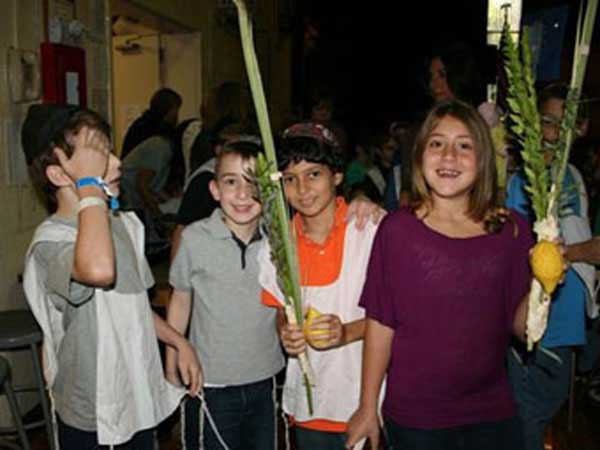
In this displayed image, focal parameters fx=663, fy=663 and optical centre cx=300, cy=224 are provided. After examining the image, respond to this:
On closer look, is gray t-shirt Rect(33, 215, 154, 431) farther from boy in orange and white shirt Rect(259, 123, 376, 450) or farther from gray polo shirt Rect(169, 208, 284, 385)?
boy in orange and white shirt Rect(259, 123, 376, 450)

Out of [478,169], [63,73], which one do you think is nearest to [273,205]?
[478,169]

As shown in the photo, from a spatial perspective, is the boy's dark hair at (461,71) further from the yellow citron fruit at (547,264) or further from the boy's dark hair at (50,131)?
the boy's dark hair at (50,131)

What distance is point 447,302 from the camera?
5.13 ft

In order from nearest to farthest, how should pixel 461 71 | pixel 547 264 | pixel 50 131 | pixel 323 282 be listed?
pixel 547 264 < pixel 50 131 < pixel 323 282 < pixel 461 71

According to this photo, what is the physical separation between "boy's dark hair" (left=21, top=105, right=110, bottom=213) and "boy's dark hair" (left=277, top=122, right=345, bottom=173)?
50 cm

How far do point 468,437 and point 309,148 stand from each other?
86 cm

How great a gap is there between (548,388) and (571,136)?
95cm

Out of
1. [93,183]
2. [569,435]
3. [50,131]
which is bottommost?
[569,435]

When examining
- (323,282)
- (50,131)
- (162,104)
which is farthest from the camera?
(162,104)

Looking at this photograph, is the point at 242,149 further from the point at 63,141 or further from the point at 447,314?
the point at 447,314

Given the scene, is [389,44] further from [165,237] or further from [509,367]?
[509,367]

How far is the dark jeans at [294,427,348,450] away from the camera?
71.6 inches

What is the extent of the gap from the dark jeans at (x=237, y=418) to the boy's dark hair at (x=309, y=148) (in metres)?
0.66

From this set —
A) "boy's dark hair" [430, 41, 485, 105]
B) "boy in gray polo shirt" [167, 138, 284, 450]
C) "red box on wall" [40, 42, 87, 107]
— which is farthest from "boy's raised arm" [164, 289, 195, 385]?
"red box on wall" [40, 42, 87, 107]
